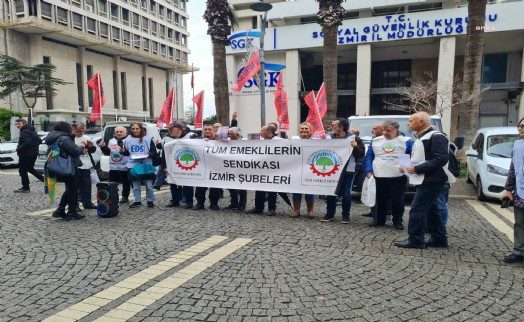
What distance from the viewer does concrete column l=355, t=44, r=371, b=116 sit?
25703 mm

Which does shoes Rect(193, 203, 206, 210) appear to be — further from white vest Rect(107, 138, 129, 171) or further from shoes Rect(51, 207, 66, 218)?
shoes Rect(51, 207, 66, 218)

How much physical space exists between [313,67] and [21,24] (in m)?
33.8

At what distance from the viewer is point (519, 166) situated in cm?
471

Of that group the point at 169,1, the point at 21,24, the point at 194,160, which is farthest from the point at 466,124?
the point at 169,1

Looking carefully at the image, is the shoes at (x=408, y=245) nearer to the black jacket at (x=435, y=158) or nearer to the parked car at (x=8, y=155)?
the black jacket at (x=435, y=158)

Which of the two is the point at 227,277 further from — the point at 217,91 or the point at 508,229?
the point at 217,91

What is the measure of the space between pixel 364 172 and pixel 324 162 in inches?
30.4

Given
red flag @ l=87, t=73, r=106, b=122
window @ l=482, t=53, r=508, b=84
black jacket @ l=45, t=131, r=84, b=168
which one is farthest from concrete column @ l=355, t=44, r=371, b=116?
black jacket @ l=45, t=131, r=84, b=168

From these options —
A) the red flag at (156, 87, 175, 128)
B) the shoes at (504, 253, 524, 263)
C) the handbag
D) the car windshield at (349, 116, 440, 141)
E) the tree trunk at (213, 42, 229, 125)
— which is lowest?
the shoes at (504, 253, 524, 263)

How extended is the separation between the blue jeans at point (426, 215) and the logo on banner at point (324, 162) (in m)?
1.78

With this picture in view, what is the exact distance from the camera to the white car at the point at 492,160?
8469 millimetres

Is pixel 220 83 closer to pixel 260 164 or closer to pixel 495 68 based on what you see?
pixel 260 164

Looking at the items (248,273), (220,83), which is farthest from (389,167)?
(220,83)

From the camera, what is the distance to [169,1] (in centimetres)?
6694
